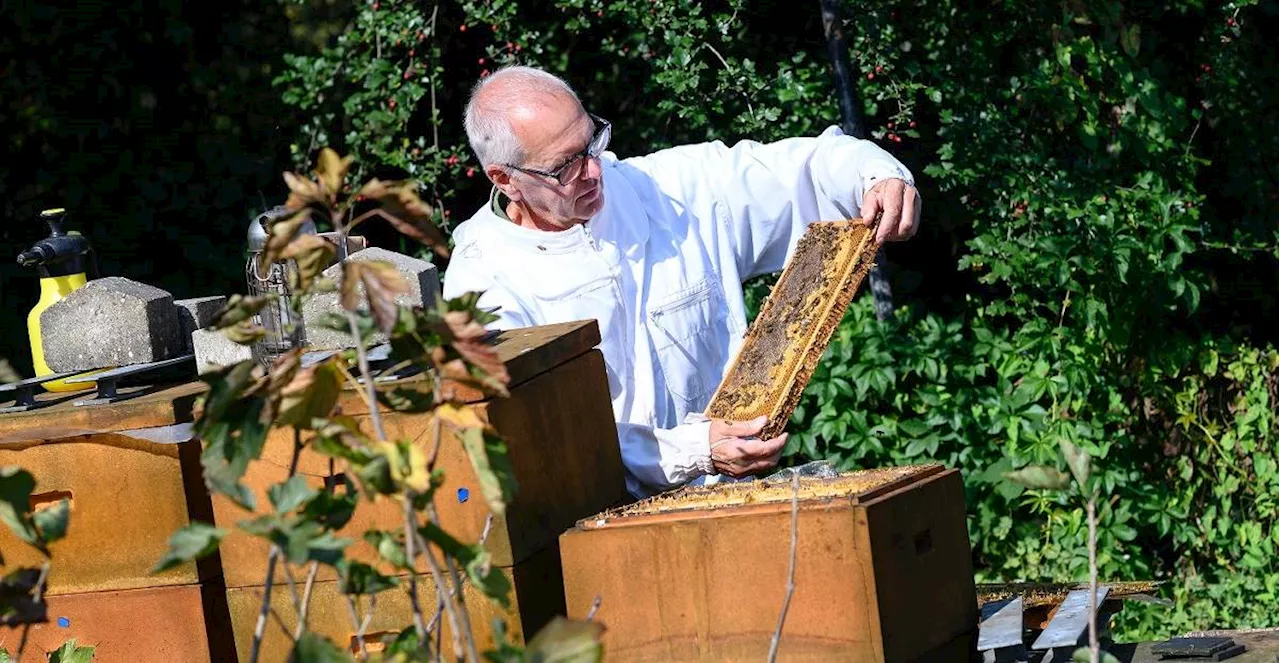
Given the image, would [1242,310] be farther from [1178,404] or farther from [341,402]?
[341,402]

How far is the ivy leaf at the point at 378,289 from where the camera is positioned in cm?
150

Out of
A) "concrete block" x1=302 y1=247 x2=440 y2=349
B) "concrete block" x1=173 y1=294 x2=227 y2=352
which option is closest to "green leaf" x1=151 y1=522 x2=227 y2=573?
"concrete block" x1=302 y1=247 x2=440 y2=349

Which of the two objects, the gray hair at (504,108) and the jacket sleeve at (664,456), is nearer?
the jacket sleeve at (664,456)

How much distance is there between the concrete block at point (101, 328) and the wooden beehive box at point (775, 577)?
1.02m

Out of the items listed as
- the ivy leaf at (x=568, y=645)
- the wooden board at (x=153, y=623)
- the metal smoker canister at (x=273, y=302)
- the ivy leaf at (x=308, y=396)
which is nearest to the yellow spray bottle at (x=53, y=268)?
the metal smoker canister at (x=273, y=302)

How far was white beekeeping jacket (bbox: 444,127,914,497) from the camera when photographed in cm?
358

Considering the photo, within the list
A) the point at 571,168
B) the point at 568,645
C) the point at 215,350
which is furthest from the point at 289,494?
the point at 571,168

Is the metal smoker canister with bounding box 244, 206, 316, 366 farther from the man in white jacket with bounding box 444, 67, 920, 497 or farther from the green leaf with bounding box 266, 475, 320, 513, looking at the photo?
the green leaf with bounding box 266, 475, 320, 513

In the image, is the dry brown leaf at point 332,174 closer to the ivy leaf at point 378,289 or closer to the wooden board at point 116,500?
the ivy leaf at point 378,289

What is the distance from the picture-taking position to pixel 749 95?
5648 mm

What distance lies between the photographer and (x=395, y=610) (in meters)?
2.35

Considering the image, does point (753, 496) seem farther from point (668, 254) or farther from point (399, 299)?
point (668, 254)

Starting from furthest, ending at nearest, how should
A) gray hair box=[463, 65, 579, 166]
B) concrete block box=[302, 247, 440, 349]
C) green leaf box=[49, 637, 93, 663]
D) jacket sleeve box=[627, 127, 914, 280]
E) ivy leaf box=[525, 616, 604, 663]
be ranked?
jacket sleeve box=[627, 127, 914, 280]
gray hair box=[463, 65, 579, 166]
concrete block box=[302, 247, 440, 349]
green leaf box=[49, 637, 93, 663]
ivy leaf box=[525, 616, 604, 663]

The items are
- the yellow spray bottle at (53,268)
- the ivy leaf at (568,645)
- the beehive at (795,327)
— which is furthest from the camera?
the beehive at (795,327)
